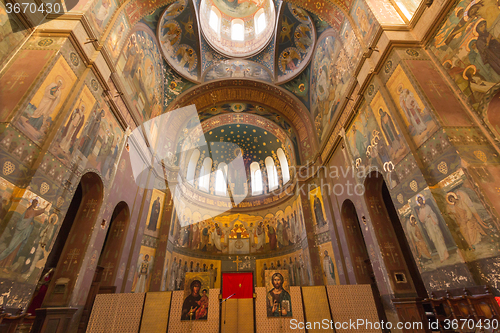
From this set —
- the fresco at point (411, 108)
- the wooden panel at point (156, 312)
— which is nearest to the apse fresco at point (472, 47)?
the fresco at point (411, 108)

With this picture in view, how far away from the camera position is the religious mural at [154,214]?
11404mm

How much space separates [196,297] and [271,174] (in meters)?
14.5

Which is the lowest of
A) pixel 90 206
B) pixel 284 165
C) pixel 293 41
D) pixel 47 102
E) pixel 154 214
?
pixel 90 206

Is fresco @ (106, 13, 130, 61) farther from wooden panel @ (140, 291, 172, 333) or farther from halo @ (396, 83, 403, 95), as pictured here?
halo @ (396, 83, 403, 95)

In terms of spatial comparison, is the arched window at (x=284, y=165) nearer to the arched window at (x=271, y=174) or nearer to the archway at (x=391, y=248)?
the arched window at (x=271, y=174)

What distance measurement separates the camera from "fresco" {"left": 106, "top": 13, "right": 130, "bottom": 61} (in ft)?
25.1

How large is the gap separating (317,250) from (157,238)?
854 cm

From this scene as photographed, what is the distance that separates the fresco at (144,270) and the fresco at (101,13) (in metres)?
8.87

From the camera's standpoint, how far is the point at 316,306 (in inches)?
222

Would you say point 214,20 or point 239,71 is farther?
point 214,20

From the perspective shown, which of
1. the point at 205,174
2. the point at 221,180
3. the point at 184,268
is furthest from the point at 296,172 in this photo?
the point at 184,268

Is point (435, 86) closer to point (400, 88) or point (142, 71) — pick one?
point (400, 88)

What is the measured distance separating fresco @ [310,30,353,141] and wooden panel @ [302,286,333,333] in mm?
7592

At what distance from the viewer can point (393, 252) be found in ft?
24.7
